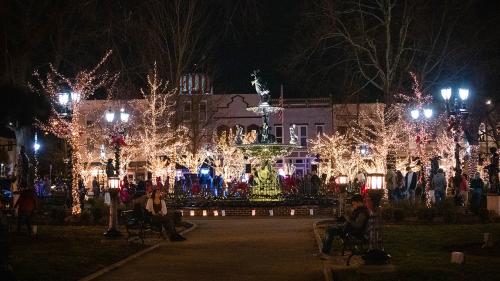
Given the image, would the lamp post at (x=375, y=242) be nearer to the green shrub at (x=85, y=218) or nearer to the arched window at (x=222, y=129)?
the green shrub at (x=85, y=218)

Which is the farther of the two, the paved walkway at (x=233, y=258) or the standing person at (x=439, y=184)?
the standing person at (x=439, y=184)

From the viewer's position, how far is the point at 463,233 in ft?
75.2

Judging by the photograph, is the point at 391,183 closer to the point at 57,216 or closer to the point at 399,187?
the point at 399,187

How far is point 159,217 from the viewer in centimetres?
2236

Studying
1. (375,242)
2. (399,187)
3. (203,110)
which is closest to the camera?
(375,242)

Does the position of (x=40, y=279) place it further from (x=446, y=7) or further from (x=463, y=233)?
(x=446, y=7)

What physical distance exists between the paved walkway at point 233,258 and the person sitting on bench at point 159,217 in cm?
47

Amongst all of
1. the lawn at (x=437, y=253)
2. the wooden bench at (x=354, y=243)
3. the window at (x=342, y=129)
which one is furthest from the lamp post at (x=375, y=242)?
the window at (x=342, y=129)

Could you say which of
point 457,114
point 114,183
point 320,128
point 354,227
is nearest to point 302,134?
point 320,128

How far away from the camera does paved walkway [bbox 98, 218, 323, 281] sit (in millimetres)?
15328

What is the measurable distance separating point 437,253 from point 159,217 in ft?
26.6

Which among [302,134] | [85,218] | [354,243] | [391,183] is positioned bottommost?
[354,243]

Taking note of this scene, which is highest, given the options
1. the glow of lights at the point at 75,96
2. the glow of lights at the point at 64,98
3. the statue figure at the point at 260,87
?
the statue figure at the point at 260,87

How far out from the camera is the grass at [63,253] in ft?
50.6
